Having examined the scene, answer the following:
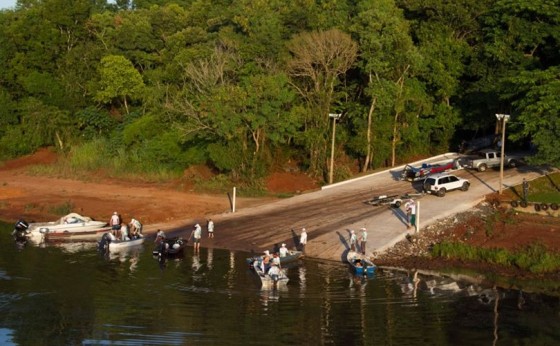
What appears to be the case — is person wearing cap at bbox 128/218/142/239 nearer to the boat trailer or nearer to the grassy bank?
the boat trailer

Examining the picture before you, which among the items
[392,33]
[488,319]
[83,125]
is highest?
[392,33]

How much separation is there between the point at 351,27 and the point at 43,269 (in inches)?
1344

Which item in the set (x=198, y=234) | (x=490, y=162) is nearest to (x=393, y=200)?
(x=490, y=162)

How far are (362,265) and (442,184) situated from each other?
15617mm

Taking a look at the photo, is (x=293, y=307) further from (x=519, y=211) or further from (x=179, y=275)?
(x=519, y=211)

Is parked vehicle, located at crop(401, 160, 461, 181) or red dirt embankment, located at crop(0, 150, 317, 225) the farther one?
parked vehicle, located at crop(401, 160, 461, 181)

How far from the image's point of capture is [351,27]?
6191 cm

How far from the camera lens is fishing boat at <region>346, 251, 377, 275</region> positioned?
3675cm

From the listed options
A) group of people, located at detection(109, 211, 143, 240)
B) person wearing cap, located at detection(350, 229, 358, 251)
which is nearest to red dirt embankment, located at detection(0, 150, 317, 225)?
group of people, located at detection(109, 211, 143, 240)

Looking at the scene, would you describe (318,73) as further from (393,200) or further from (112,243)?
(112,243)

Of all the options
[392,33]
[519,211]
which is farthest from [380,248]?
[392,33]

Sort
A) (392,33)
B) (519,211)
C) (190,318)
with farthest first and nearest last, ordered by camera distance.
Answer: (392,33) → (519,211) → (190,318)

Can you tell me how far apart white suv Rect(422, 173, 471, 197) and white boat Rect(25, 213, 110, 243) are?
20.9 metres

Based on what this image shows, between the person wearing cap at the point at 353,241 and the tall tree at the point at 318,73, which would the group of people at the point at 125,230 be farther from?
the tall tree at the point at 318,73
